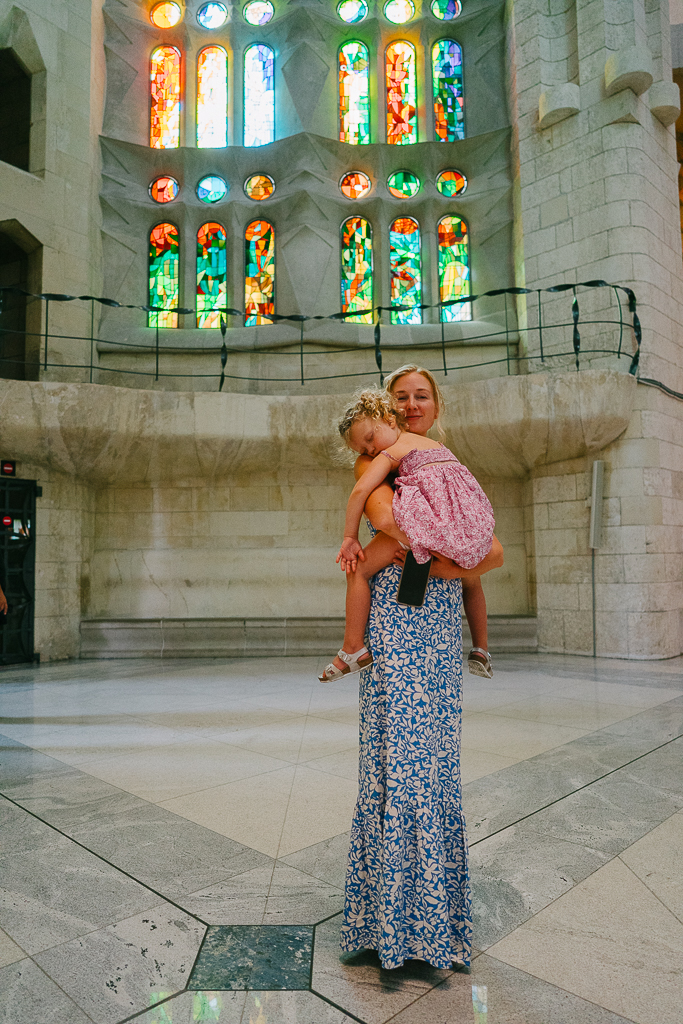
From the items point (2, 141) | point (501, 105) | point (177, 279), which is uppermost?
point (501, 105)

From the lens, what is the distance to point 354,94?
10.9m

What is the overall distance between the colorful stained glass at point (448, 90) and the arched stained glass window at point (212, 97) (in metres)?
3.41

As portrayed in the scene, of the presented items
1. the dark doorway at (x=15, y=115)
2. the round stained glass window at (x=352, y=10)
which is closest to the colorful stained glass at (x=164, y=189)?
the dark doorway at (x=15, y=115)

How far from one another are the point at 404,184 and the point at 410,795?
1085cm

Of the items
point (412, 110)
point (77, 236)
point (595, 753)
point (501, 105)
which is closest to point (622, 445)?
point (595, 753)

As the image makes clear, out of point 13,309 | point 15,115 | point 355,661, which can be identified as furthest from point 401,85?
point 355,661

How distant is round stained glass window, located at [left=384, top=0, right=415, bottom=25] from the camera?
10914mm

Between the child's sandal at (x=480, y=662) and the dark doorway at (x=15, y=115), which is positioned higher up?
the dark doorway at (x=15, y=115)

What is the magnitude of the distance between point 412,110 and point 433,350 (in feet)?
13.8

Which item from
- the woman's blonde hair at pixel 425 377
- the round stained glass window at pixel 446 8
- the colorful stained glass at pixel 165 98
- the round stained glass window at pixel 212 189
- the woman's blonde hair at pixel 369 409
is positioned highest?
the round stained glass window at pixel 446 8

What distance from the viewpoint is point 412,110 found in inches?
428

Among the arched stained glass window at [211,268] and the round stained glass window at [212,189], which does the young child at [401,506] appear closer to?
the arched stained glass window at [211,268]

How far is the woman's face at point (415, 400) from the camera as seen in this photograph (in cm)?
211

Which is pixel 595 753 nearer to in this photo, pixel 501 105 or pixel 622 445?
pixel 622 445
